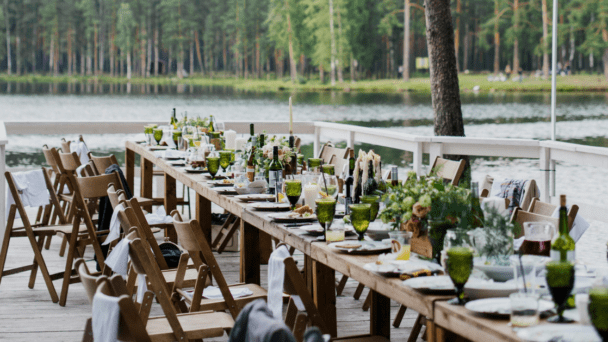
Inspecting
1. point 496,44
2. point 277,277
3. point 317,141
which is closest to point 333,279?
point 277,277

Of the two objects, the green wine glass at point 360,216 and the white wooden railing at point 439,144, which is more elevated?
the white wooden railing at point 439,144

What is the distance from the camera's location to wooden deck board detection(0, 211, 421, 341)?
12.7 ft

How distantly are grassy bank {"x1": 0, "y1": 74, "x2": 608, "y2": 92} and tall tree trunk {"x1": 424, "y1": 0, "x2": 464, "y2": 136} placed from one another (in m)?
40.5

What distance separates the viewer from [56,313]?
4.27m

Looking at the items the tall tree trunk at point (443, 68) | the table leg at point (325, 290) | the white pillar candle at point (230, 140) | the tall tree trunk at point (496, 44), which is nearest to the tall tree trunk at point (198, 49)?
the tall tree trunk at point (496, 44)

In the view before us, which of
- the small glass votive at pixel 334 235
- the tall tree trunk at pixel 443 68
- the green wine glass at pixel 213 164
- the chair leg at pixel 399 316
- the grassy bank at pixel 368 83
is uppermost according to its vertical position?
the grassy bank at pixel 368 83

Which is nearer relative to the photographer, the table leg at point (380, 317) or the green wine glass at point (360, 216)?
the green wine glass at point (360, 216)

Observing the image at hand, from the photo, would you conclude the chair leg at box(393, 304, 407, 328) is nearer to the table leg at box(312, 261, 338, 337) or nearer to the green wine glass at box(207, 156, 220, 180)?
the table leg at box(312, 261, 338, 337)

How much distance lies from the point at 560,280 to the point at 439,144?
13.9 ft

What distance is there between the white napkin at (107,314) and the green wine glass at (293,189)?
1.39 m

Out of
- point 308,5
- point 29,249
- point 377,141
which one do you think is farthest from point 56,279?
point 308,5

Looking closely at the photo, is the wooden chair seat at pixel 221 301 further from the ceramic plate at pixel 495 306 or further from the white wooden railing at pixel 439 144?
the white wooden railing at pixel 439 144

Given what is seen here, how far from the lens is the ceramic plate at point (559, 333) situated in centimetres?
168

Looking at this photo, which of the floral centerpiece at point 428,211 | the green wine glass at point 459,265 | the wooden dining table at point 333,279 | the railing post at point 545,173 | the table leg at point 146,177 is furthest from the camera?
the table leg at point 146,177
